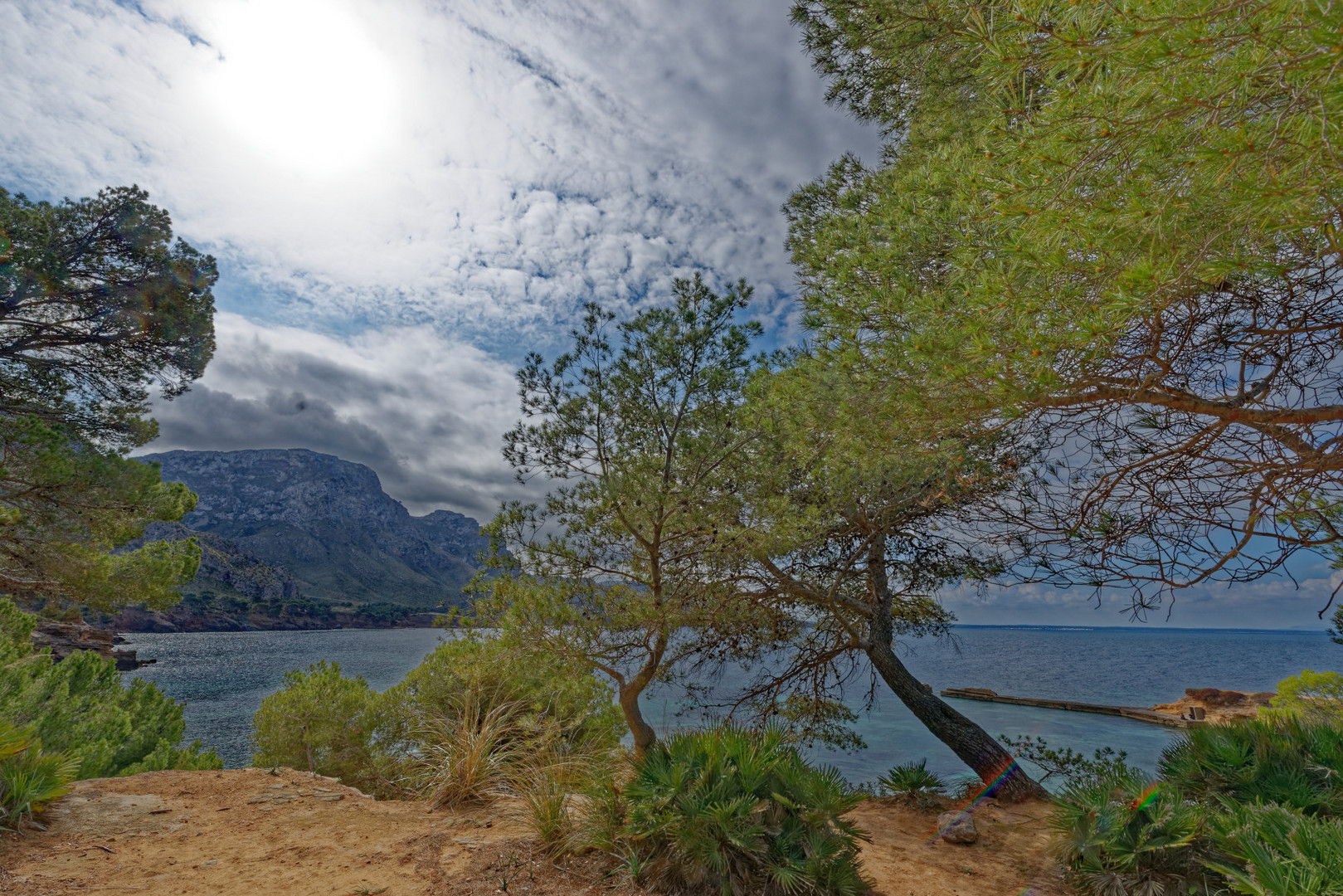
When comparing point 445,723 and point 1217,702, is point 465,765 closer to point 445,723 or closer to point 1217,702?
point 445,723

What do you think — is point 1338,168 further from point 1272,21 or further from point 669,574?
point 669,574

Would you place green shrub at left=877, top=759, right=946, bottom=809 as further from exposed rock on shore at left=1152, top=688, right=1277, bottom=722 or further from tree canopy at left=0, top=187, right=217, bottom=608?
exposed rock on shore at left=1152, top=688, right=1277, bottom=722

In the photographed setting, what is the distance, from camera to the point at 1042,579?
466cm

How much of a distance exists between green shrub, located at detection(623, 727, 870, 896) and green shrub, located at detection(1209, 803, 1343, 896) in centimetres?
212

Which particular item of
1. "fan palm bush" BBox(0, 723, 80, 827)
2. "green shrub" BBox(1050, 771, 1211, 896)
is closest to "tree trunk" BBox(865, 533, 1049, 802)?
"green shrub" BBox(1050, 771, 1211, 896)

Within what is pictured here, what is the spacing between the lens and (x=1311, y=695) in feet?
28.0

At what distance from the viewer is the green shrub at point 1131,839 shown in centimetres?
372

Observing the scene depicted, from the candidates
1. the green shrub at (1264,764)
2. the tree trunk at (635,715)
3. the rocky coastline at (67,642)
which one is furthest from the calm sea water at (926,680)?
the green shrub at (1264,764)

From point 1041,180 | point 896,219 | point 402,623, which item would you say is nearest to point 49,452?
point 896,219

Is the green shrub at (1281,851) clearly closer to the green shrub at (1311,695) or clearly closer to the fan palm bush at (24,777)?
the green shrub at (1311,695)

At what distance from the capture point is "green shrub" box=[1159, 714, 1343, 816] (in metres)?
4.00

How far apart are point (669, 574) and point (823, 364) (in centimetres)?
335

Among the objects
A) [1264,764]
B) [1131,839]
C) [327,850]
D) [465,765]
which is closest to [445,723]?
[465,765]

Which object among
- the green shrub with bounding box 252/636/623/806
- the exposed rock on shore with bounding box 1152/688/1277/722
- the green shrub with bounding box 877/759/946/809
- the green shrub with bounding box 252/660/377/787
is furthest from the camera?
the exposed rock on shore with bounding box 1152/688/1277/722
